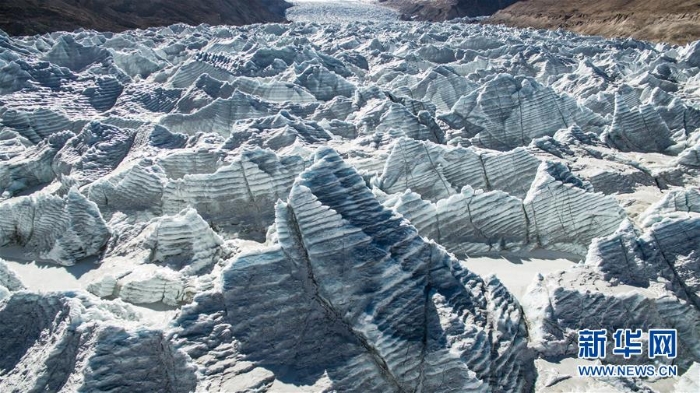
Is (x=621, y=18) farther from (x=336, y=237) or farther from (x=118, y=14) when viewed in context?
(x=336, y=237)

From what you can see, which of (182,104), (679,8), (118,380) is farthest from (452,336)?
(679,8)

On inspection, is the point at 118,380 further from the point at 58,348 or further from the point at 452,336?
the point at 452,336

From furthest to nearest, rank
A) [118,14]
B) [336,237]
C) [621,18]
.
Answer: [118,14] < [621,18] < [336,237]

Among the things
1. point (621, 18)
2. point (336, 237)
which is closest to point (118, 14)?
point (621, 18)

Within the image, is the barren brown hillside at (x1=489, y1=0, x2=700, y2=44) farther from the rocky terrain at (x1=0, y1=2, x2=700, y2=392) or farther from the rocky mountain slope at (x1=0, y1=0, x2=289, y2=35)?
the rocky mountain slope at (x1=0, y1=0, x2=289, y2=35)

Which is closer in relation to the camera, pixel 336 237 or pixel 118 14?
pixel 336 237

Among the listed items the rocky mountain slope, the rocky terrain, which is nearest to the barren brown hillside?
the rocky terrain

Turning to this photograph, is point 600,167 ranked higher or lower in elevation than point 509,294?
higher

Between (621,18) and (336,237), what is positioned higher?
(621,18)
